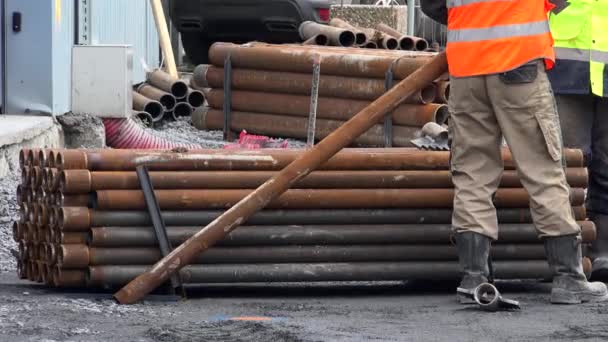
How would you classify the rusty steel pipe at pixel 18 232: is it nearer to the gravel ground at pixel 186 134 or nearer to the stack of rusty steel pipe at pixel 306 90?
the stack of rusty steel pipe at pixel 306 90

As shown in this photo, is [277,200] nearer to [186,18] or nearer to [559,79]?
[559,79]

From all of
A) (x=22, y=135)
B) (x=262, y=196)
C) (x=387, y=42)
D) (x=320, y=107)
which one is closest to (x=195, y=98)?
(x=387, y=42)

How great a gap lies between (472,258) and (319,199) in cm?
82

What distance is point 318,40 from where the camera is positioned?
1591 cm

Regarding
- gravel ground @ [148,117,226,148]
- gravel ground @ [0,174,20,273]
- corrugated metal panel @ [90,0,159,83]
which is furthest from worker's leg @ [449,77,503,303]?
corrugated metal panel @ [90,0,159,83]

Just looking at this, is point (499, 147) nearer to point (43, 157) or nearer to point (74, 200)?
point (74, 200)

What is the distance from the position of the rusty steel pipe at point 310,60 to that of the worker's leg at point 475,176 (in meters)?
5.66

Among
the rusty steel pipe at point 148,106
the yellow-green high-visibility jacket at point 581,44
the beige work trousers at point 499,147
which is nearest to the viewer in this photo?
the beige work trousers at point 499,147

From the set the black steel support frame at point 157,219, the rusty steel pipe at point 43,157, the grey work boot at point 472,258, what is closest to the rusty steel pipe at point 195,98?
the rusty steel pipe at point 43,157

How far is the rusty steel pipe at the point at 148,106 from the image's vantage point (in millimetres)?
15492

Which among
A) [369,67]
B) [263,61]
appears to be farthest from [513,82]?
[263,61]

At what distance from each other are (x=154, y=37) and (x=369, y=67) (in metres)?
7.29

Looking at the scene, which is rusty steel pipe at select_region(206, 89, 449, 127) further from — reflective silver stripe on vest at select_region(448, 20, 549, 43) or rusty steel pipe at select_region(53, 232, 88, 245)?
rusty steel pipe at select_region(53, 232, 88, 245)

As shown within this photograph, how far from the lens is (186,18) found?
18.1 metres
